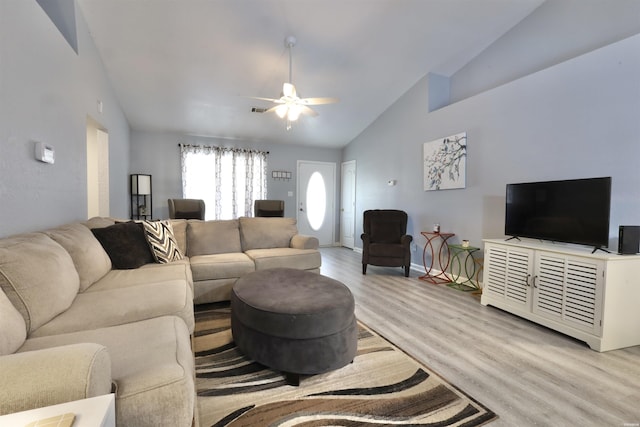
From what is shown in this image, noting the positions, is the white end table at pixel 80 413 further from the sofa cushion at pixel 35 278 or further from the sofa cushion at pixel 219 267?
the sofa cushion at pixel 219 267

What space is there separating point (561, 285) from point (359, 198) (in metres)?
3.94

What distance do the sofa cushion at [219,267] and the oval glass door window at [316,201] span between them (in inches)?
145

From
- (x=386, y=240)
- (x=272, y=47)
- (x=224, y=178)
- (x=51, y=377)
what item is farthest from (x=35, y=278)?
(x=224, y=178)

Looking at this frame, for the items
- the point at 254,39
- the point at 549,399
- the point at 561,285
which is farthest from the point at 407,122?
the point at 549,399

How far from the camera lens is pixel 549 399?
1.51 meters

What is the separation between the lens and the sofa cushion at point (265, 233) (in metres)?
3.46

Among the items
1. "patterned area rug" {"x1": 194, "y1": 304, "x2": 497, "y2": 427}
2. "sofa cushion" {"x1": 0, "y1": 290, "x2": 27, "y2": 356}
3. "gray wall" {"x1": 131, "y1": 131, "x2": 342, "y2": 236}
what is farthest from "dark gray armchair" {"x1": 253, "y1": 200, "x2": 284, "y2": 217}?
"sofa cushion" {"x1": 0, "y1": 290, "x2": 27, "y2": 356}

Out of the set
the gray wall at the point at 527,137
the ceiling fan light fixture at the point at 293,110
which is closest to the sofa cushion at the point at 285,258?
the ceiling fan light fixture at the point at 293,110

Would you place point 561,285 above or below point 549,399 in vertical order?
above

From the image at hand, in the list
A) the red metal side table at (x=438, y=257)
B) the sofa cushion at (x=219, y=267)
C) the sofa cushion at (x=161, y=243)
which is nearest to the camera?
the sofa cushion at (x=161, y=243)

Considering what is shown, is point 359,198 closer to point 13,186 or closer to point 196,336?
point 196,336

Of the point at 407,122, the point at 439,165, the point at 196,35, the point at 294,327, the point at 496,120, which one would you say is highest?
the point at 196,35

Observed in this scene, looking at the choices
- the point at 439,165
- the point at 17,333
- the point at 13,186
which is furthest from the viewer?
the point at 439,165

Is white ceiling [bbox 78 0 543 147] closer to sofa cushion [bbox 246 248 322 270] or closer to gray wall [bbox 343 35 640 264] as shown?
gray wall [bbox 343 35 640 264]
